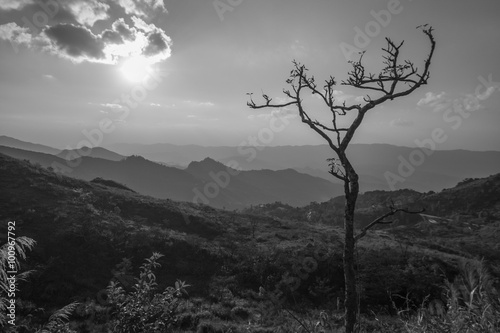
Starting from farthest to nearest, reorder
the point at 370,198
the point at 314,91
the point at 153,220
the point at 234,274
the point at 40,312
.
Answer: the point at 370,198
the point at 153,220
the point at 234,274
the point at 40,312
the point at 314,91

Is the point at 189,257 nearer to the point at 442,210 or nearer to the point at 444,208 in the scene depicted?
the point at 442,210

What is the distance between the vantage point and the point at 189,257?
78.2 feet

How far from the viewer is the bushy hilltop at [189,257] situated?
1714 centimetres

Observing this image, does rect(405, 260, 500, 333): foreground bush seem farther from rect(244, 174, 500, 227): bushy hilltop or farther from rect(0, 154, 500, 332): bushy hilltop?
rect(244, 174, 500, 227): bushy hilltop

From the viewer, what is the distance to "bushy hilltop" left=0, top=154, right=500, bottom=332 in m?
17.1

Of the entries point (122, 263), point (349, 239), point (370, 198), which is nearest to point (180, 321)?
point (122, 263)

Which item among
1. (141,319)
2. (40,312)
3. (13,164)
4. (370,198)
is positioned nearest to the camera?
(141,319)

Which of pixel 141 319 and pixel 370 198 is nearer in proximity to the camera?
pixel 141 319

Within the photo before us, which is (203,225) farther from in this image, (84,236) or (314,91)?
(314,91)

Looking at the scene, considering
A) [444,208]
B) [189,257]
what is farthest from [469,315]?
[444,208]

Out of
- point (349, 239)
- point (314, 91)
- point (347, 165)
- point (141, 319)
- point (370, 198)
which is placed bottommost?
point (370, 198)

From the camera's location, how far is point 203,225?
33.5 meters

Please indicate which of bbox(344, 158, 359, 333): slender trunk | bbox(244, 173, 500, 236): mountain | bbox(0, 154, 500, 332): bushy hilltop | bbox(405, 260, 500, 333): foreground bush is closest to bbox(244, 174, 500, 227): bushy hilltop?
bbox(244, 173, 500, 236): mountain

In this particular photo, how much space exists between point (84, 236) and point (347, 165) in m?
22.8
